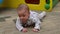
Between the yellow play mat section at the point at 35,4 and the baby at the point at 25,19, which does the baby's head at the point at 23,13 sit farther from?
the yellow play mat section at the point at 35,4

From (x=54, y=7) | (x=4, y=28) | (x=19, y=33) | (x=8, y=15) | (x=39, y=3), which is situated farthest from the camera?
(x=54, y=7)

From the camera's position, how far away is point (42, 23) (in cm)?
170

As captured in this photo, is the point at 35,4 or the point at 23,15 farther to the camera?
the point at 35,4

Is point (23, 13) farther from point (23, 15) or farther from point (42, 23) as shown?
point (42, 23)

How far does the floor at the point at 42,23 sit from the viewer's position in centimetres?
151

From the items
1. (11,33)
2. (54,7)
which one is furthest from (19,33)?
(54,7)

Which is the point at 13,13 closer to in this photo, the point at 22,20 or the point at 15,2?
the point at 15,2

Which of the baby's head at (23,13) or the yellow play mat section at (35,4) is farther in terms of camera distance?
the yellow play mat section at (35,4)

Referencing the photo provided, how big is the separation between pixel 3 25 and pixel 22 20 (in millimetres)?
265

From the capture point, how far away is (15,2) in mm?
2242

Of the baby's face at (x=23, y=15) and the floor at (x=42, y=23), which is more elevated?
the baby's face at (x=23, y=15)

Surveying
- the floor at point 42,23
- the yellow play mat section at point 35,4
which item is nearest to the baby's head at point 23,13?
the floor at point 42,23

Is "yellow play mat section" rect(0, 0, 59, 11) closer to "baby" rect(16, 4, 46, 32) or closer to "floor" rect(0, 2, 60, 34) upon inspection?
"floor" rect(0, 2, 60, 34)

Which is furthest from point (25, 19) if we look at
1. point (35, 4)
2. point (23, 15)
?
point (35, 4)
